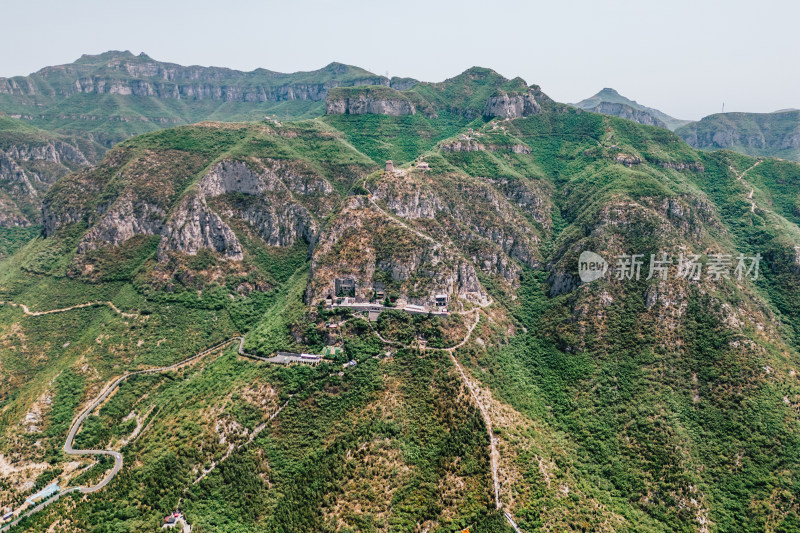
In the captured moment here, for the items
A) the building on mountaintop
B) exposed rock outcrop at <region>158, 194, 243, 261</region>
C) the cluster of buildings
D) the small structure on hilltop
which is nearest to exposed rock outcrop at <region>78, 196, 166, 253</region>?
exposed rock outcrop at <region>158, 194, 243, 261</region>

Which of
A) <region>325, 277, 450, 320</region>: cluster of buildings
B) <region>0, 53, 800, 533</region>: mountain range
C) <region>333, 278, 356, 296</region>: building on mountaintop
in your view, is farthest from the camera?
<region>333, 278, 356, 296</region>: building on mountaintop

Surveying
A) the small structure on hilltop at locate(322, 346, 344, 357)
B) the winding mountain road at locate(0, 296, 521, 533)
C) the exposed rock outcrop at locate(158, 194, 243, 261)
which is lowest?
the winding mountain road at locate(0, 296, 521, 533)

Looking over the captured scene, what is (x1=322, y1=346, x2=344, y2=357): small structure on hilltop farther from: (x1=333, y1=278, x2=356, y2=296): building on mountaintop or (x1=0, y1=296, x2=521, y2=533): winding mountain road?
(x1=333, y1=278, x2=356, y2=296): building on mountaintop

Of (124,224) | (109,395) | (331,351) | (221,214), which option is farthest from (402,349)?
(124,224)

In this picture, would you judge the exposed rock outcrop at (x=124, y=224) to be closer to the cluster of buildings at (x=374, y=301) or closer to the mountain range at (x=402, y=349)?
the mountain range at (x=402, y=349)

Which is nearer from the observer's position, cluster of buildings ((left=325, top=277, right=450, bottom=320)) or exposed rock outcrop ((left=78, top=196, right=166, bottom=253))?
cluster of buildings ((left=325, top=277, right=450, bottom=320))

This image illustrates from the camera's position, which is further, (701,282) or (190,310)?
(190,310)

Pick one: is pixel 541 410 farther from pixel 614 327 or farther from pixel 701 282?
pixel 701 282

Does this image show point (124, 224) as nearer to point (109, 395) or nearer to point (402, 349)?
point (109, 395)

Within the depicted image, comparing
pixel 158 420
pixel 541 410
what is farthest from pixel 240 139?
pixel 541 410
